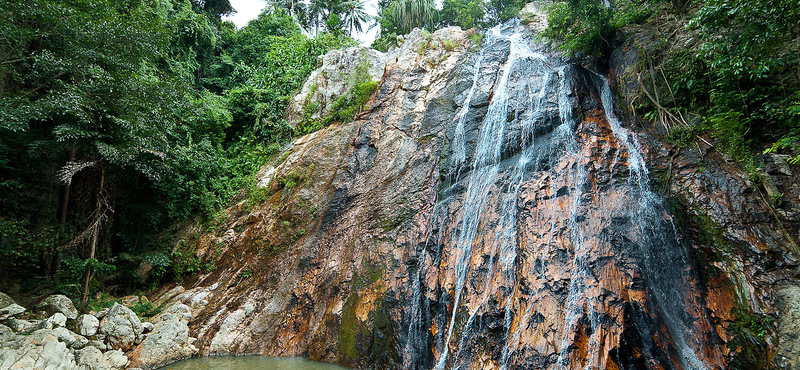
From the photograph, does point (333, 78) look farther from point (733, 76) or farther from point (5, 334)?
point (733, 76)

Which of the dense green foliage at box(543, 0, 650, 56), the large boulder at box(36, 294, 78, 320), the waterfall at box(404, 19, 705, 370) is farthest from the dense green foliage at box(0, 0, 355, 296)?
the dense green foliage at box(543, 0, 650, 56)

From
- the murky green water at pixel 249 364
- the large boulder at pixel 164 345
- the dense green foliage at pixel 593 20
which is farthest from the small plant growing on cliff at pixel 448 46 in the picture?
the large boulder at pixel 164 345

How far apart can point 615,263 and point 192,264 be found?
1060 cm

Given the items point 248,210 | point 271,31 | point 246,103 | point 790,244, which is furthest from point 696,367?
point 271,31

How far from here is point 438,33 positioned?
1352cm

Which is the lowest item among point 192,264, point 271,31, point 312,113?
point 192,264

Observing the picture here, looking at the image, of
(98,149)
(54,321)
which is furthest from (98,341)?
(98,149)

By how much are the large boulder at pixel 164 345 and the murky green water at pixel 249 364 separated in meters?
0.26

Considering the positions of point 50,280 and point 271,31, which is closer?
point 50,280

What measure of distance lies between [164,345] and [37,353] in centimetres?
198

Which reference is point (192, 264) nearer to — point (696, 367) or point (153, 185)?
point (153, 185)

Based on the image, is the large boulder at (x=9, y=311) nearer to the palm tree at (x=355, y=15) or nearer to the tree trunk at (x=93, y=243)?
the tree trunk at (x=93, y=243)

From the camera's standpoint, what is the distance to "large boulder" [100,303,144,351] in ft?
23.2

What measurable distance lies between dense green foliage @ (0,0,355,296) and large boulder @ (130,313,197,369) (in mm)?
2384
